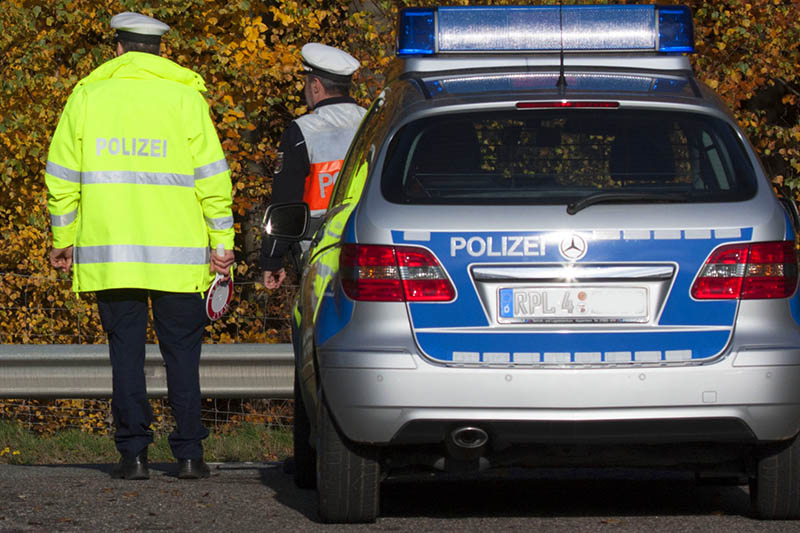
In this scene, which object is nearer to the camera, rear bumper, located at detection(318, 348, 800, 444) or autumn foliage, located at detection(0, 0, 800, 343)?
rear bumper, located at detection(318, 348, 800, 444)

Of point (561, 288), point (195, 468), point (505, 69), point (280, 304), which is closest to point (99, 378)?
point (195, 468)

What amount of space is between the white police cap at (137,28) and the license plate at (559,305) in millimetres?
2471

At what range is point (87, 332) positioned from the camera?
14438mm

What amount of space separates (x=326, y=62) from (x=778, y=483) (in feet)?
10.3

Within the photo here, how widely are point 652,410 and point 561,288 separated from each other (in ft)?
→ 1.56

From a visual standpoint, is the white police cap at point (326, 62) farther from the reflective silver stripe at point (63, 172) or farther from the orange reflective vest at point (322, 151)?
the reflective silver stripe at point (63, 172)

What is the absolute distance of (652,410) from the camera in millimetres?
5133

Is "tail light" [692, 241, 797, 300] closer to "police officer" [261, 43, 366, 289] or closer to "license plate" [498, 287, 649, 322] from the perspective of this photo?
"license plate" [498, 287, 649, 322]

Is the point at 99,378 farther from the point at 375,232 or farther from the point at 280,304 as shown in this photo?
the point at 280,304

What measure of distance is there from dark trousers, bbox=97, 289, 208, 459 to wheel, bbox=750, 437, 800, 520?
99.5 inches

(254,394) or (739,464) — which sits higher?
(739,464)

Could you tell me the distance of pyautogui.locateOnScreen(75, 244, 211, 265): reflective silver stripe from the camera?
675 cm

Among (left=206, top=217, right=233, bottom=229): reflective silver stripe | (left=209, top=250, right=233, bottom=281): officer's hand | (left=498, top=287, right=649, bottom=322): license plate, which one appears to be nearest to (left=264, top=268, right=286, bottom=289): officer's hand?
(left=209, top=250, right=233, bottom=281): officer's hand

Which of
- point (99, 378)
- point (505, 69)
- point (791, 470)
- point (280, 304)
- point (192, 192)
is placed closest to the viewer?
point (791, 470)
